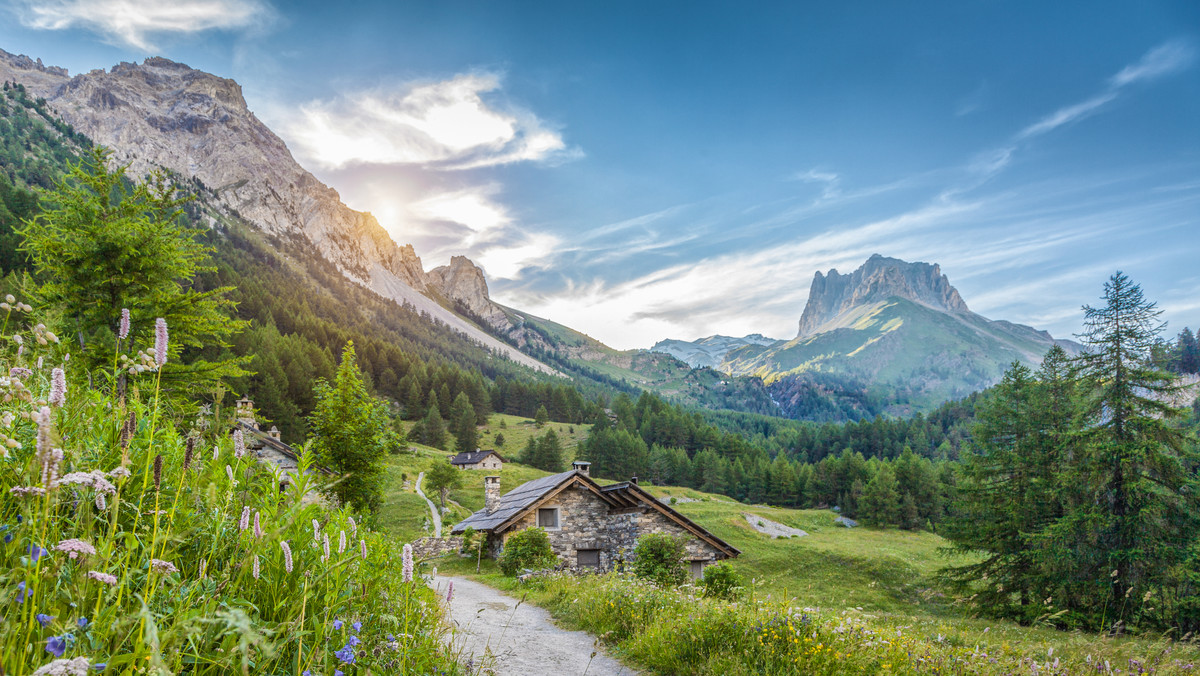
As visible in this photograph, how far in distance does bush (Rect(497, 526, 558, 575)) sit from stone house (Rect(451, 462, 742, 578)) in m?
0.70

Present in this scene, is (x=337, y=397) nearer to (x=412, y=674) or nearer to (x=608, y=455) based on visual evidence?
(x=412, y=674)

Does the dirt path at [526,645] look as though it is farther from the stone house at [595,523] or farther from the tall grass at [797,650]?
the stone house at [595,523]

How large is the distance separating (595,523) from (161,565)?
26.2 meters

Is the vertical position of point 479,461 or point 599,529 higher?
point 599,529

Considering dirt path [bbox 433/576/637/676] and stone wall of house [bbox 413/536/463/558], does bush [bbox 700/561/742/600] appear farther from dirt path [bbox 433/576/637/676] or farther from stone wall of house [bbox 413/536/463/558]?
stone wall of house [bbox 413/536/463/558]

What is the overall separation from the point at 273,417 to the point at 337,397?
64031mm

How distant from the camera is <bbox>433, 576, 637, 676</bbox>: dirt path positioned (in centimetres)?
802

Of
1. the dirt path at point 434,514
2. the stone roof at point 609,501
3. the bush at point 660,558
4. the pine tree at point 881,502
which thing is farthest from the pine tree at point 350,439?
the pine tree at point 881,502

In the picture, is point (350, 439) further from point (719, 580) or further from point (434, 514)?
point (434, 514)

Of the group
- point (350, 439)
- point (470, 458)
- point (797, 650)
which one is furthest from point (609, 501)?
point (470, 458)

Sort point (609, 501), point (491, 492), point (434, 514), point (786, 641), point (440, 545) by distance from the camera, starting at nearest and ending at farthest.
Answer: point (786, 641), point (609, 501), point (440, 545), point (491, 492), point (434, 514)

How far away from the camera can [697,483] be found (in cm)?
11338

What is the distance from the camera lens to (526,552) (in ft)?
78.7

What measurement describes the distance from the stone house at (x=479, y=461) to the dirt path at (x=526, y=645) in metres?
71.5
